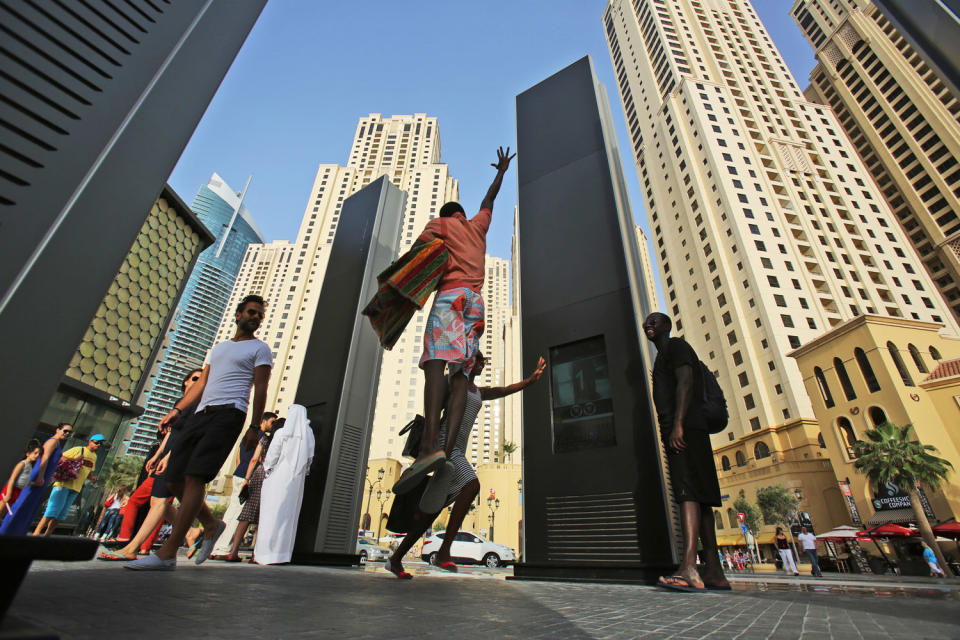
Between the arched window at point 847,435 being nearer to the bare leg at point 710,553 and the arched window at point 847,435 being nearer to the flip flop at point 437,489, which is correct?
the bare leg at point 710,553

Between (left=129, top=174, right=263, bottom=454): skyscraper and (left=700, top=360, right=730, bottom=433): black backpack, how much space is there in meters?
89.3

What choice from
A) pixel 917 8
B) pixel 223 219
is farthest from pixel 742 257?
pixel 223 219

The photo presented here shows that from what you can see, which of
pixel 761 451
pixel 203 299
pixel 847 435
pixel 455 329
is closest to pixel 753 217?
pixel 847 435

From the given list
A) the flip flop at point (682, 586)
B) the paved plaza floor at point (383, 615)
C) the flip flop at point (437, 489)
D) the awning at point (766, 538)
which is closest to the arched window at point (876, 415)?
the awning at point (766, 538)

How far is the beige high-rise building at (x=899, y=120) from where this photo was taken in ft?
158

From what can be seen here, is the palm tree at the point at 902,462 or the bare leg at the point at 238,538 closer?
the bare leg at the point at 238,538

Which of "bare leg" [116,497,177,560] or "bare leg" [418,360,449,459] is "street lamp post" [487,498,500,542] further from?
"bare leg" [418,360,449,459]

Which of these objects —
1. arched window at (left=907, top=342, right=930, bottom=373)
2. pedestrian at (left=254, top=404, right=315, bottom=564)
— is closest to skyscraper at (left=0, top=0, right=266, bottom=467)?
pedestrian at (left=254, top=404, right=315, bottom=564)

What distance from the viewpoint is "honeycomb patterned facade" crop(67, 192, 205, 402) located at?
53.5 ft

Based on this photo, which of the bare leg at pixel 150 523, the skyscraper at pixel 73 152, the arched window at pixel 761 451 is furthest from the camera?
the arched window at pixel 761 451

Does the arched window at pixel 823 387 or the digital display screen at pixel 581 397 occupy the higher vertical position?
the arched window at pixel 823 387

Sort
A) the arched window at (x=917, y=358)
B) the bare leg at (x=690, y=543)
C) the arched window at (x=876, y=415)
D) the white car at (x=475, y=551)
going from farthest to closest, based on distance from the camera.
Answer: the arched window at (x=917, y=358), the arched window at (x=876, y=415), the white car at (x=475, y=551), the bare leg at (x=690, y=543)

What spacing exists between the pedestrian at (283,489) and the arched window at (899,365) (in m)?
34.7

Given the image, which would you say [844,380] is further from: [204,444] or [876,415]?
[204,444]
